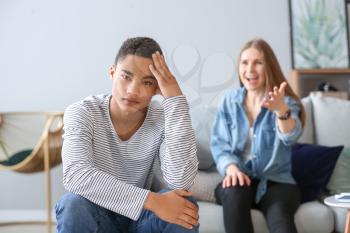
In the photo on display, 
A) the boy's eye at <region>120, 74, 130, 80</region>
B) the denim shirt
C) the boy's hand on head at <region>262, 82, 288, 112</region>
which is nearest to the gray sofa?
the denim shirt

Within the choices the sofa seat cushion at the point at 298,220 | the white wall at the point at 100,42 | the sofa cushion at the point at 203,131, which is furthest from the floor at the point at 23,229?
the sofa seat cushion at the point at 298,220

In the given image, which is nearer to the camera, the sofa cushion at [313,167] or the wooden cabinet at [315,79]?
the sofa cushion at [313,167]

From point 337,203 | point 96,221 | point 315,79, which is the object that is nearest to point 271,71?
point 337,203

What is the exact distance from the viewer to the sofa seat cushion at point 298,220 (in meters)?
1.82

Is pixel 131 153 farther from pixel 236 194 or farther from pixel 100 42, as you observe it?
pixel 100 42

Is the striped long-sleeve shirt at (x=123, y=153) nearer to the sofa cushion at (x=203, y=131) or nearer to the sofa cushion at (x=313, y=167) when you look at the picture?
the sofa cushion at (x=203, y=131)

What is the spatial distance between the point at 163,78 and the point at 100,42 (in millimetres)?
1788

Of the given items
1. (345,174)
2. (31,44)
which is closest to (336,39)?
(345,174)

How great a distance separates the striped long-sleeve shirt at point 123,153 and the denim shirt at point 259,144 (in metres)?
0.64

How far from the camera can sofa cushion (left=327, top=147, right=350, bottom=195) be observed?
208cm

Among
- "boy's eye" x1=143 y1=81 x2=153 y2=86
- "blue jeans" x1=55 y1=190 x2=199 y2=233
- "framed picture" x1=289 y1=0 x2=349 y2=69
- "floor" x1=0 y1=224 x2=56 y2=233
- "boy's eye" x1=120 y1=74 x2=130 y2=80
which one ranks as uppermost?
"framed picture" x1=289 y1=0 x2=349 y2=69

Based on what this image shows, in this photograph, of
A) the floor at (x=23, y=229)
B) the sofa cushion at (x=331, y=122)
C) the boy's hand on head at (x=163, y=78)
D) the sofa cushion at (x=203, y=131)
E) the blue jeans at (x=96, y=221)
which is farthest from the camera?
the floor at (x=23, y=229)

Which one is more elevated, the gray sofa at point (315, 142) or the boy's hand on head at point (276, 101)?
the boy's hand on head at point (276, 101)

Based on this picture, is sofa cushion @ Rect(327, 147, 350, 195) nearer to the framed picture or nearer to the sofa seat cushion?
the sofa seat cushion
